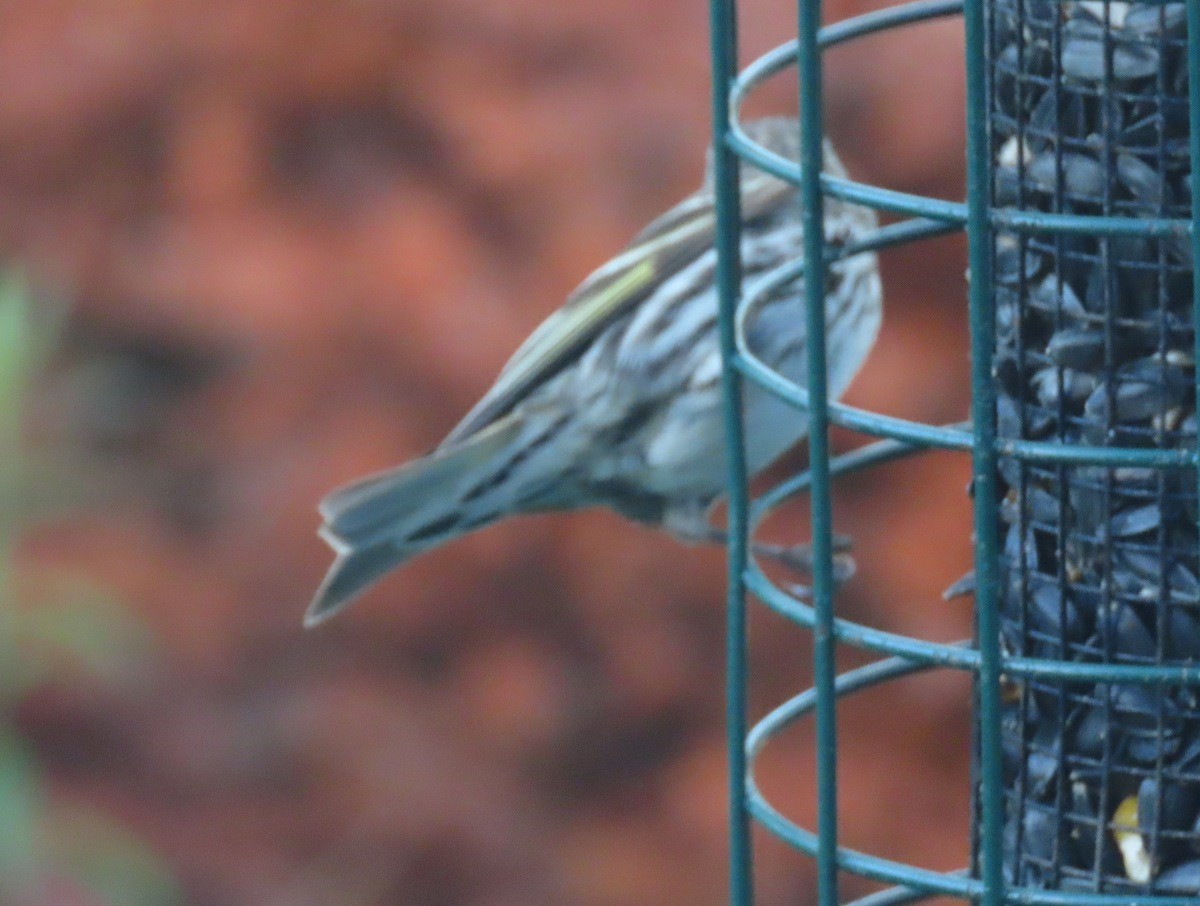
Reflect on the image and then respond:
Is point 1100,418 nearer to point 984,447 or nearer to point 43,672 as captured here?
point 984,447

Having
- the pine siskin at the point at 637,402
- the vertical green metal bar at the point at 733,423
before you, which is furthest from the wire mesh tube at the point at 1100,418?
the pine siskin at the point at 637,402

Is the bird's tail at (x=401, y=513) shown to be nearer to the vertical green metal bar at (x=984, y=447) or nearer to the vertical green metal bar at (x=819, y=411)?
the vertical green metal bar at (x=819, y=411)

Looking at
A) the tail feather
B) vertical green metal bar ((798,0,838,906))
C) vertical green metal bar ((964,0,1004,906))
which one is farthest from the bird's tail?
vertical green metal bar ((964,0,1004,906))

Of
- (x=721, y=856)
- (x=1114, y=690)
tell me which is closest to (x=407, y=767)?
(x=721, y=856)

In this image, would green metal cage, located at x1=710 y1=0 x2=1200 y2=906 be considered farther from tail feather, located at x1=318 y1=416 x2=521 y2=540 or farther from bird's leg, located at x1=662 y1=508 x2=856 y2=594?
tail feather, located at x1=318 y1=416 x2=521 y2=540

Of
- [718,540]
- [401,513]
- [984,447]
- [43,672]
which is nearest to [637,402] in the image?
[718,540]
